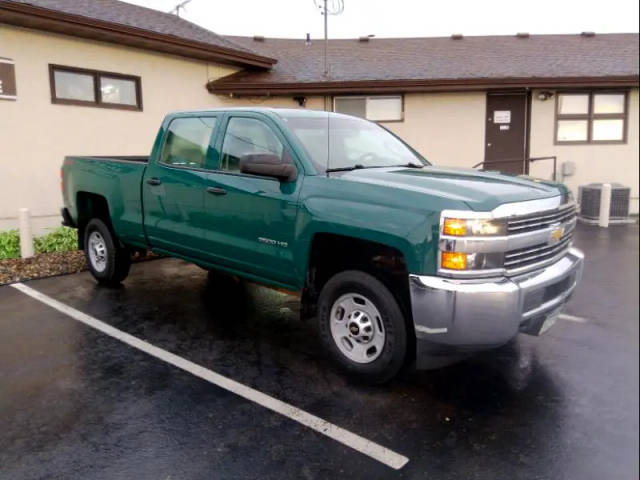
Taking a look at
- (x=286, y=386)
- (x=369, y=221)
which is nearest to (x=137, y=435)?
(x=286, y=386)

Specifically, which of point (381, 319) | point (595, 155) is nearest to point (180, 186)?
point (381, 319)

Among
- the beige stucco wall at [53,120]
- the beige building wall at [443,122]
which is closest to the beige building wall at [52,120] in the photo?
the beige stucco wall at [53,120]

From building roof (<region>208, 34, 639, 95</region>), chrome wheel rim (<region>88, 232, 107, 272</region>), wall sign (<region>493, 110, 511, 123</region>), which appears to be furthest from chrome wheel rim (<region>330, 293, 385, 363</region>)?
wall sign (<region>493, 110, 511, 123</region>)

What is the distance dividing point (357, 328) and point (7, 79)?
7790 millimetres

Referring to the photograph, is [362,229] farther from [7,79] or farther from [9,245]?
[7,79]

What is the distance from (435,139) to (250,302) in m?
8.71

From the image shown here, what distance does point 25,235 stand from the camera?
26.7ft

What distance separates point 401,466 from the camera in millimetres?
3027

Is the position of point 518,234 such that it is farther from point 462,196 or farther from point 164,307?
point 164,307

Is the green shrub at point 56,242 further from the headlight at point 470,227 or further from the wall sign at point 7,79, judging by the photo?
the headlight at point 470,227

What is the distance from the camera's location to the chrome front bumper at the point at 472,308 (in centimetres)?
336

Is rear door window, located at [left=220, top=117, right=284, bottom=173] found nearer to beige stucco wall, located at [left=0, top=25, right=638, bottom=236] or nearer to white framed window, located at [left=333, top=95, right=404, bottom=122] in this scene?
beige stucco wall, located at [left=0, top=25, right=638, bottom=236]

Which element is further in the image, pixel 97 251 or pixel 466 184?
pixel 97 251

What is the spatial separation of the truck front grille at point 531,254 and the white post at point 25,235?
282 inches
